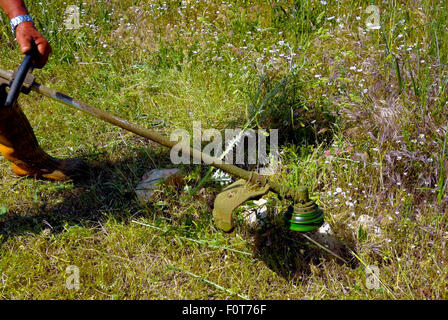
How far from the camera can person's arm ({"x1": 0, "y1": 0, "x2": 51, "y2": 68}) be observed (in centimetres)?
196

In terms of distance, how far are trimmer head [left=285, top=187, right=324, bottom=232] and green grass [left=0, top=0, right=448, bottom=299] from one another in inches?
14.1

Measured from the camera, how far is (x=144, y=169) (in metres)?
2.86

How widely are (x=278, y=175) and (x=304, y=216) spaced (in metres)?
0.68

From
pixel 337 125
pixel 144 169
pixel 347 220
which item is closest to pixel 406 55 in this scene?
pixel 337 125

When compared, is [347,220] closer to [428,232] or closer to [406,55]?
[428,232]

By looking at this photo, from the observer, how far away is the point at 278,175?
262 centimetres

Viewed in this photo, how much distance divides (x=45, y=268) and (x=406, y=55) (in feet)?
7.96

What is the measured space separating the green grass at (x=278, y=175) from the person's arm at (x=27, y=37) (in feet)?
3.28

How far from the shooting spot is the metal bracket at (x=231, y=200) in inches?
75.2
